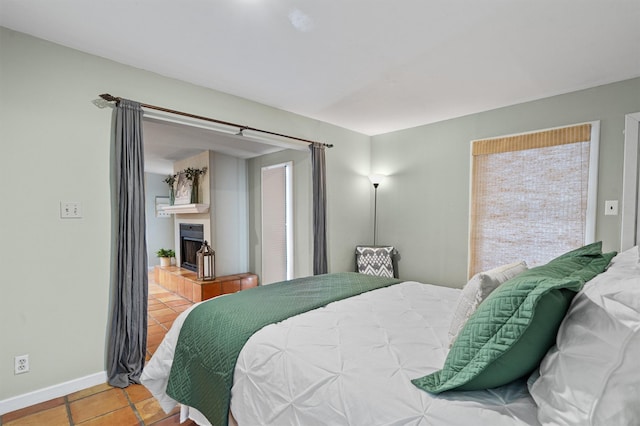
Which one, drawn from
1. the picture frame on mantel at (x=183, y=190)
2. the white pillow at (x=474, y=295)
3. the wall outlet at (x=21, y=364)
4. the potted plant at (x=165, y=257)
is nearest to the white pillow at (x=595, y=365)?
the white pillow at (x=474, y=295)

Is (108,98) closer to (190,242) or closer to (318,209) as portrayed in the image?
(318,209)

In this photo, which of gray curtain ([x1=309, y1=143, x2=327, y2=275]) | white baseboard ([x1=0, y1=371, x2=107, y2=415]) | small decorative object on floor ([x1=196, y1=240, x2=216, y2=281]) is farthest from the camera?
small decorative object on floor ([x1=196, y1=240, x2=216, y2=281])

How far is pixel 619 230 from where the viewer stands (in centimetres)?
273

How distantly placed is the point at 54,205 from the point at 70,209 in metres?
0.09

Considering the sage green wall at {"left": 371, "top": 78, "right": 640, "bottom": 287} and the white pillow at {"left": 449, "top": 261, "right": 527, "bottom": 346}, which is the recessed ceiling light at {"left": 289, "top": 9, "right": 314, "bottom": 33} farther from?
the sage green wall at {"left": 371, "top": 78, "right": 640, "bottom": 287}

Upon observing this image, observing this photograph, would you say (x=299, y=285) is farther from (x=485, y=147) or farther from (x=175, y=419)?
(x=485, y=147)

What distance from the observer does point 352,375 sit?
112 cm

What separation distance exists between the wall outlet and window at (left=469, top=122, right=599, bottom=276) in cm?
409

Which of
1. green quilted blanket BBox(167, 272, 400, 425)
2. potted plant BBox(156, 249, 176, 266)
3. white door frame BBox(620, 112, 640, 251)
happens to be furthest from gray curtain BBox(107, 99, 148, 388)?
white door frame BBox(620, 112, 640, 251)

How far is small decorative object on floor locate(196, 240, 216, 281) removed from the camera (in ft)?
15.6

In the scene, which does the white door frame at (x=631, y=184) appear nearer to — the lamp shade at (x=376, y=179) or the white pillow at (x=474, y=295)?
the white pillow at (x=474, y=295)

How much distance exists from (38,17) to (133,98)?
2.31ft

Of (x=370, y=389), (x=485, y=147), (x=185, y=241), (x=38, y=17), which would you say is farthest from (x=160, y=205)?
(x=370, y=389)

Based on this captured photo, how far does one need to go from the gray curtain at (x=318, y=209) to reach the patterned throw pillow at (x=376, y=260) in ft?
2.07
